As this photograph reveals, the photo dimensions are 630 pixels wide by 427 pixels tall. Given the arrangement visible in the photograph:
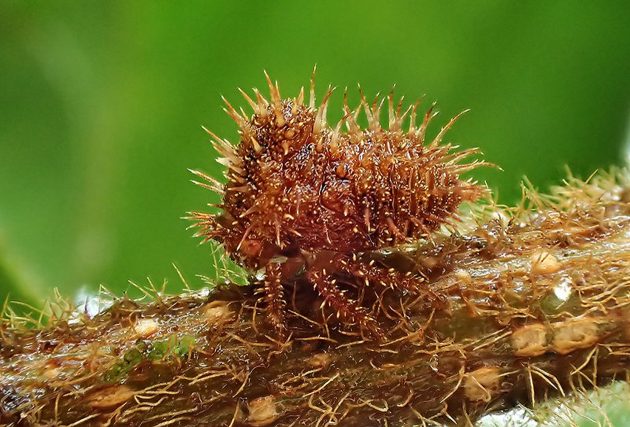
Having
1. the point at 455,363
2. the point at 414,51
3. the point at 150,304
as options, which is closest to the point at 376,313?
the point at 455,363

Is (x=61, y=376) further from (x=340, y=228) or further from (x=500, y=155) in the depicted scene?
(x=500, y=155)

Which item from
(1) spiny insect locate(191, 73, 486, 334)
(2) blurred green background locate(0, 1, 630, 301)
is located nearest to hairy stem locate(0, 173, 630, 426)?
(1) spiny insect locate(191, 73, 486, 334)

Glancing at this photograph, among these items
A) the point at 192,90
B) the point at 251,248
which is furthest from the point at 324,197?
the point at 192,90

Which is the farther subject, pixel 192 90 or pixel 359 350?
pixel 192 90

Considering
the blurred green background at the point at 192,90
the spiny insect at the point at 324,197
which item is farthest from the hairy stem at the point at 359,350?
the blurred green background at the point at 192,90

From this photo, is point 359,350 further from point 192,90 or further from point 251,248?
point 192,90

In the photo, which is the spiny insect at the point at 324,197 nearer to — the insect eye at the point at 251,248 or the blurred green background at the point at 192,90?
the insect eye at the point at 251,248

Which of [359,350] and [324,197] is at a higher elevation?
[324,197]
